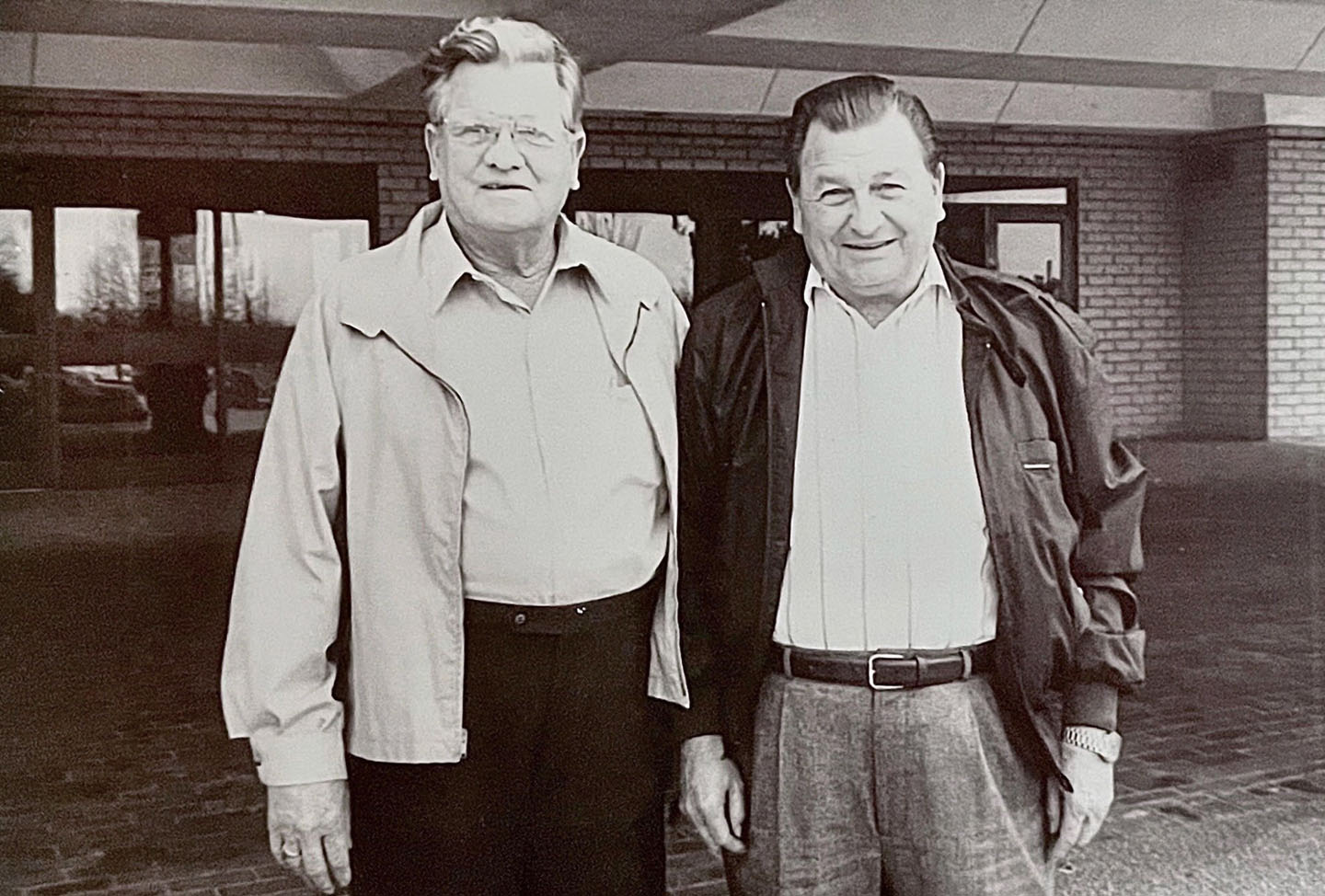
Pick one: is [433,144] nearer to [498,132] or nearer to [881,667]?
[498,132]

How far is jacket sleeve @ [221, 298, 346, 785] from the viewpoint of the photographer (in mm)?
2227

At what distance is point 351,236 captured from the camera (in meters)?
11.2

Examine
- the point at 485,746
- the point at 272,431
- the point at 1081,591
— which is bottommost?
the point at 485,746

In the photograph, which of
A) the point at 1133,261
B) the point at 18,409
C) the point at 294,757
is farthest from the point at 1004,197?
the point at 294,757

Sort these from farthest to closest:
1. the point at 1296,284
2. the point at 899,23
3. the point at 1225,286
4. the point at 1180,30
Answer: the point at 1225,286
the point at 1296,284
the point at 1180,30
the point at 899,23

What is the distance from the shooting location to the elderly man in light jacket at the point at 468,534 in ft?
7.32

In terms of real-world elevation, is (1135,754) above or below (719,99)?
below

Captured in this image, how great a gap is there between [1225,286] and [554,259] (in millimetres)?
12598

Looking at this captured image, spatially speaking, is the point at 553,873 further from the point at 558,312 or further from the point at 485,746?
the point at 558,312

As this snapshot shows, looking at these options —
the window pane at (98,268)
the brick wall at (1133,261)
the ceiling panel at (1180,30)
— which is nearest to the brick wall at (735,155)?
the brick wall at (1133,261)

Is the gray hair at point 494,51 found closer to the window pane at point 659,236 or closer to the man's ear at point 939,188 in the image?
the man's ear at point 939,188

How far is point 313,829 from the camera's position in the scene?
7.48ft

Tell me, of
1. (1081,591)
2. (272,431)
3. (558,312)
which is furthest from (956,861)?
(272,431)

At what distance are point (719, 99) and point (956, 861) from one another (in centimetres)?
896
